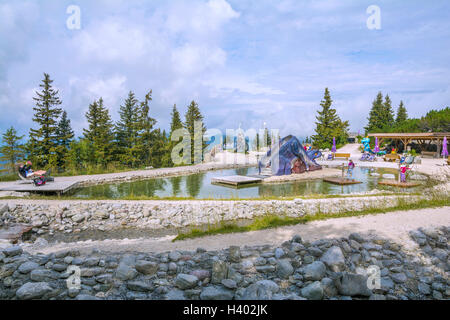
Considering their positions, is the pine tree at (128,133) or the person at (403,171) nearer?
the person at (403,171)

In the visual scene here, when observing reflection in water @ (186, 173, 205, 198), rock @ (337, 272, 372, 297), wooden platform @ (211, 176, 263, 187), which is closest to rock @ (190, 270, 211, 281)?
rock @ (337, 272, 372, 297)

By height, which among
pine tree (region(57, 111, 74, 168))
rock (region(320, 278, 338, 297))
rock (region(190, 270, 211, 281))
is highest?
pine tree (region(57, 111, 74, 168))

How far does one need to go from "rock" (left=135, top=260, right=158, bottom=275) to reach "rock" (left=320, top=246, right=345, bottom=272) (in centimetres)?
209

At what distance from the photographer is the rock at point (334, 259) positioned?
10.5 ft

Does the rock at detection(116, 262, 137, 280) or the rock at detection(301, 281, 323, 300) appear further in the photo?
the rock at detection(116, 262, 137, 280)

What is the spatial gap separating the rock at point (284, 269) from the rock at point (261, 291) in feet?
1.19

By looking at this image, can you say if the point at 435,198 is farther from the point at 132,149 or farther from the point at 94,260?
the point at 132,149

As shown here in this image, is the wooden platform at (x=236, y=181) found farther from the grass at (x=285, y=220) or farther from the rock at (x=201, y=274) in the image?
the rock at (x=201, y=274)

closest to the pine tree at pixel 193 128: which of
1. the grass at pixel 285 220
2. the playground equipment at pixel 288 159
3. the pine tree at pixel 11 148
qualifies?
the playground equipment at pixel 288 159

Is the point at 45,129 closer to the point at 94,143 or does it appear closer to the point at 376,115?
the point at 94,143

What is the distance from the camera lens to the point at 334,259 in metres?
3.28

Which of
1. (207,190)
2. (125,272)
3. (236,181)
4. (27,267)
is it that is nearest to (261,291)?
(125,272)

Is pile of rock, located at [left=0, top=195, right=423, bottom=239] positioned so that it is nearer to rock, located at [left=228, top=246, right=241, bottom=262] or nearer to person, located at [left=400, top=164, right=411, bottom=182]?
rock, located at [left=228, top=246, right=241, bottom=262]

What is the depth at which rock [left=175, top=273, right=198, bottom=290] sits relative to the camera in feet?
9.21
